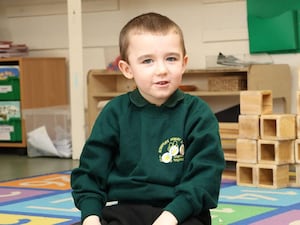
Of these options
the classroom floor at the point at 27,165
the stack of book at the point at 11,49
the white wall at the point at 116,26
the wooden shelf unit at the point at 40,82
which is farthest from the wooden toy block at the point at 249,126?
the stack of book at the point at 11,49

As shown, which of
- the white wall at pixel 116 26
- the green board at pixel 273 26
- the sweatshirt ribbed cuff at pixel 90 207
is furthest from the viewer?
the white wall at pixel 116 26

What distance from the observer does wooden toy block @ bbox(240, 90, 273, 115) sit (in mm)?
2932

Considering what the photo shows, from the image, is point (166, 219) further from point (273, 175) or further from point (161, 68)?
point (273, 175)

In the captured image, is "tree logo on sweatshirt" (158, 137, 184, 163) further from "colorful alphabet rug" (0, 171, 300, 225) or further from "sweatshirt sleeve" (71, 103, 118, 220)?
"colorful alphabet rug" (0, 171, 300, 225)

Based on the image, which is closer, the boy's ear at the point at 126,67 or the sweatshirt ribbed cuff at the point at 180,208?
the sweatshirt ribbed cuff at the point at 180,208

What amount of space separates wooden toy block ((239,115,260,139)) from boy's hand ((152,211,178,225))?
67.7 inches

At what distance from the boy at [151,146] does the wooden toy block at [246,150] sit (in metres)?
1.57

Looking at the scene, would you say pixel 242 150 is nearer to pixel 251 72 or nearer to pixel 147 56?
pixel 251 72

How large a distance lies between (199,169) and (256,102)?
167 centimetres

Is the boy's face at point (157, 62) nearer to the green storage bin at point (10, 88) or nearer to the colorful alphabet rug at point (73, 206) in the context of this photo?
the colorful alphabet rug at point (73, 206)

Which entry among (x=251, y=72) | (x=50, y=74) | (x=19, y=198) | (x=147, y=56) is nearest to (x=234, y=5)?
(x=251, y=72)

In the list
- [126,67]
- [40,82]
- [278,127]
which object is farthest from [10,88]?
[126,67]

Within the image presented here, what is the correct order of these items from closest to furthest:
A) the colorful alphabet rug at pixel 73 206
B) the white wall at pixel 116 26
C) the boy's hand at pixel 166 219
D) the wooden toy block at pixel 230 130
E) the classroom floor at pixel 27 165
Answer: the boy's hand at pixel 166 219 < the colorful alphabet rug at pixel 73 206 < the wooden toy block at pixel 230 130 < the classroom floor at pixel 27 165 < the white wall at pixel 116 26

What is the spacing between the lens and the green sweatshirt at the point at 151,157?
1.33 m
